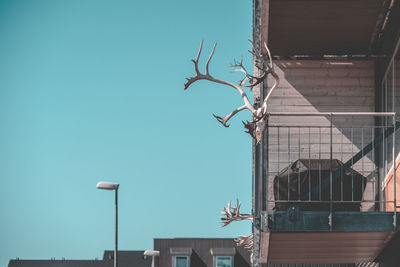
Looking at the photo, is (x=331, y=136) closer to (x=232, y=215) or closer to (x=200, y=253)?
(x=232, y=215)

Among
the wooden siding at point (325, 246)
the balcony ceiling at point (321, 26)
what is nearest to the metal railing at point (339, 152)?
the wooden siding at point (325, 246)

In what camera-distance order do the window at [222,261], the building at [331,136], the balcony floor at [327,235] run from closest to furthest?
the balcony floor at [327,235], the building at [331,136], the window at [222,261]

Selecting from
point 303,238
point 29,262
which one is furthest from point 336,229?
point 29,262

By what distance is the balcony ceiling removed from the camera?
12219 mm

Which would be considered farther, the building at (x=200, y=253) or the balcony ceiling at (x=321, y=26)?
the building at (x=200, y=253)

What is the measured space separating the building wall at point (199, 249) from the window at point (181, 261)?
21 centimetres

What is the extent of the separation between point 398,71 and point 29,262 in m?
59.8

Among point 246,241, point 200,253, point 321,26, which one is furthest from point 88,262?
point 321,26

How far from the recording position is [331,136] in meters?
10.6

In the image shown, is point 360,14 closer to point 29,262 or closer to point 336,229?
point 336,229

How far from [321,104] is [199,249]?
106 ft

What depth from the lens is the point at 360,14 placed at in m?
12.6

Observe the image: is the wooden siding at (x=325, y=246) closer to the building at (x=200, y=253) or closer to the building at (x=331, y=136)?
the building at (x=331, y=136)

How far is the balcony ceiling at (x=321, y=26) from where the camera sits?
40.1 ft
